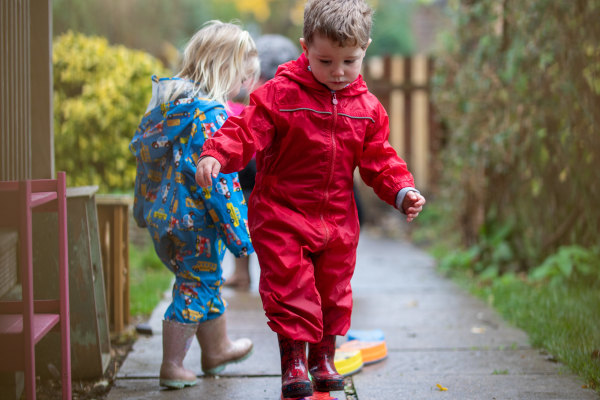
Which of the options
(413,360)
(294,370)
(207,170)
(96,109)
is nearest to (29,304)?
(207,170)

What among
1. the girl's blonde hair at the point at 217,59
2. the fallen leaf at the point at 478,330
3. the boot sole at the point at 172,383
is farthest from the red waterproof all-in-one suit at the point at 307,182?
the fallen leaf at the point at 478,330

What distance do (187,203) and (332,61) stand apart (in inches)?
35.0

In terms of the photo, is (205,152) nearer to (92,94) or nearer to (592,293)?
(592,293)

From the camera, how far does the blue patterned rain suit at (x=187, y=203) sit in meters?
2.98

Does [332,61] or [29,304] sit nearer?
[29,304]

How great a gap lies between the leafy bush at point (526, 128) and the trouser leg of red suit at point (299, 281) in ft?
9.05

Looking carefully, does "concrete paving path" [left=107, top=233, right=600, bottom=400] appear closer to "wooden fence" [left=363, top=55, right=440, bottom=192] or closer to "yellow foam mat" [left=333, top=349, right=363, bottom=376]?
"yellow foam mat" [left=333, top=349, right=363, bottom=376]

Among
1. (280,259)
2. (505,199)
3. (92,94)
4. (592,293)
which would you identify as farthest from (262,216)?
(92,94)

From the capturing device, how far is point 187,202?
2.98 meters

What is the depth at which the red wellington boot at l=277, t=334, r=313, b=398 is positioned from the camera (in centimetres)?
265

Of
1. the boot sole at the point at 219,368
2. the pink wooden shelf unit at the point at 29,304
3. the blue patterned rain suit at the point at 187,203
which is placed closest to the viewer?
the pink wooden shelf unit at the point at 29,304

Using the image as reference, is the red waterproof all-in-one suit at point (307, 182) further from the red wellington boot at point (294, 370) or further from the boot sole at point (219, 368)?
the boot sole at point (219, 368)

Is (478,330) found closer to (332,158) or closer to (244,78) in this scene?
(332,158)

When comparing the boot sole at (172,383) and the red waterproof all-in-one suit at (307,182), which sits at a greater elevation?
the red waterproof all-in-one suit at (307,182)
